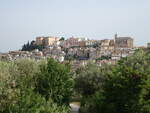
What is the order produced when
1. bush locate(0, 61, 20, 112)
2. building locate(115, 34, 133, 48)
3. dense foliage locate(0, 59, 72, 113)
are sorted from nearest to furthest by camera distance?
dense foliage locate(0, 59, 72, 113)
bush locate(0, 61, 20, 112)
building locate(115, 34, 133, 48)

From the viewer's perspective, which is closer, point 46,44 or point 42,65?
point 42,65

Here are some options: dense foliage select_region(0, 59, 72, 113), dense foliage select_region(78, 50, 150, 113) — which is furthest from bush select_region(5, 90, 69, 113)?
dense foliage select_region(78, 50, 150, 113)

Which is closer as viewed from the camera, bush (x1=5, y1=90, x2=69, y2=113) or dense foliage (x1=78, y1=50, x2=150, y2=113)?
bush (x1=5, y1=90, x2=69, y2=113)

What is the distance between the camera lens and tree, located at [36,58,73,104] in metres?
28.8

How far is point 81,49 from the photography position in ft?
404

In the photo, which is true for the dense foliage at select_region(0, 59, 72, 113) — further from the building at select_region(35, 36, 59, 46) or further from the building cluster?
the building at select_region(35, 36, 59, 46)

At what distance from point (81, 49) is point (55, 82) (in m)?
94.1

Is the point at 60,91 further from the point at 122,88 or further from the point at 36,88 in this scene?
the point at 122,88

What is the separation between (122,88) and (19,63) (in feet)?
35.0

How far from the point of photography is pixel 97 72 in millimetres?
34625

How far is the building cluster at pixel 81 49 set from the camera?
107875 mm

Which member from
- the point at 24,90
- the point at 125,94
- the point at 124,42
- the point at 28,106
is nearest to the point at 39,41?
the point at 124,42

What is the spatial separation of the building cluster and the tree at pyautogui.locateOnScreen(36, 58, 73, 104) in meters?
69.0

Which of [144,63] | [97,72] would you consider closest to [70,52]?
[97,72]
